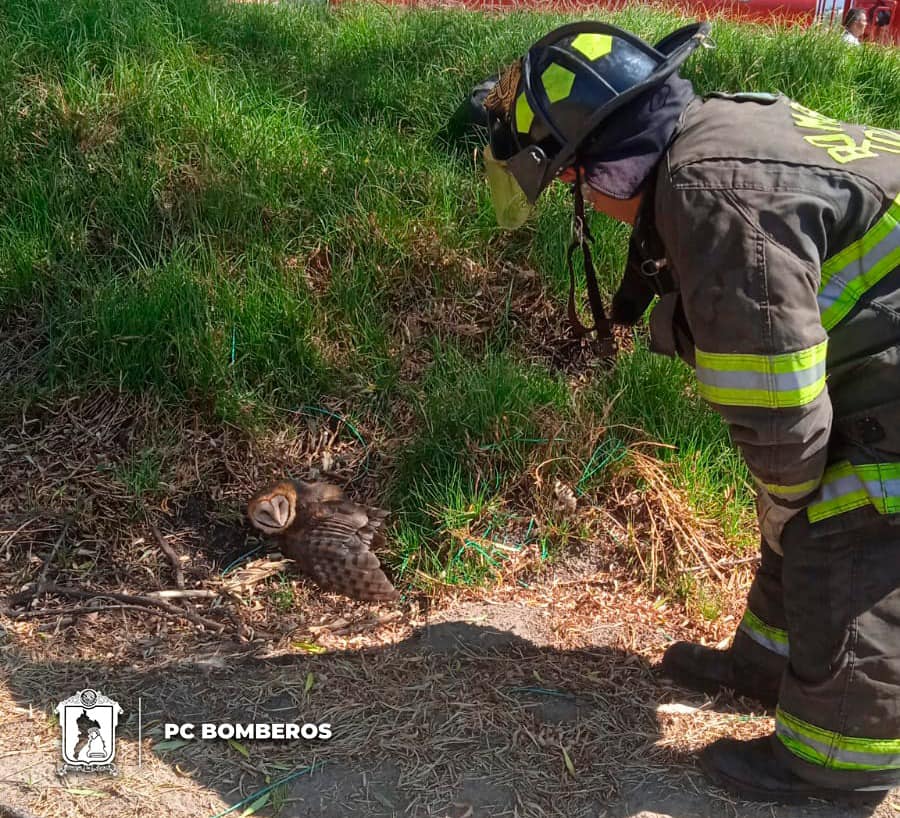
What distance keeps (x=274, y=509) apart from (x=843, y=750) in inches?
78.1

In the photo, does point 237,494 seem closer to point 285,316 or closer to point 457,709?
point 285,316

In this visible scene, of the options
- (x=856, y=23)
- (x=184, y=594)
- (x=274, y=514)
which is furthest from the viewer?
(x=856, y=23)

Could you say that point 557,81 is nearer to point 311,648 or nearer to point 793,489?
point 793,489

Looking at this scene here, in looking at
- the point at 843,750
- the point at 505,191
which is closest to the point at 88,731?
the point at 505,191

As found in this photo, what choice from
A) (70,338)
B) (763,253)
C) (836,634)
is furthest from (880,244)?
(70,338)

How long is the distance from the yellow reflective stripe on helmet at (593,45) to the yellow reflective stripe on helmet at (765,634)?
1525 mm

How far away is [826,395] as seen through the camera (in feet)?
6.38

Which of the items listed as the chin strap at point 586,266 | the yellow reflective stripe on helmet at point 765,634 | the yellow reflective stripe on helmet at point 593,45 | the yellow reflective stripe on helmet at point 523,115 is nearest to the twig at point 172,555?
the chin strap at point 586,266

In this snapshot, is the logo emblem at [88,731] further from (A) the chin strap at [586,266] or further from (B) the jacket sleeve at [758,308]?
(B) the jacket sleeve at [758,308]

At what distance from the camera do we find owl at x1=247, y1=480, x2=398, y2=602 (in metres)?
3.20

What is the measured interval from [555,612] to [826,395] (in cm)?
134

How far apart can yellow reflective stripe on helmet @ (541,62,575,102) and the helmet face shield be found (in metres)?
0.20

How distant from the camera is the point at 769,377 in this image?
6.10 feet

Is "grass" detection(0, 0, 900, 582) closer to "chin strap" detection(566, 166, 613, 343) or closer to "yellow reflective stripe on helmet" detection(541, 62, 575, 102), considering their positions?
"chin strap" detection(566, 166, 613, 343)
